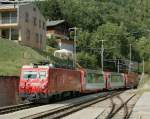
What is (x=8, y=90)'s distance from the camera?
34.3 m

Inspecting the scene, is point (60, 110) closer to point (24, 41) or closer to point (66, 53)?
point (24, 41)

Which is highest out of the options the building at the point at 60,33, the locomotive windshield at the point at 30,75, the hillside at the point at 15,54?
the building at the point at 60,33

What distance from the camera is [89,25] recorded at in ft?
439

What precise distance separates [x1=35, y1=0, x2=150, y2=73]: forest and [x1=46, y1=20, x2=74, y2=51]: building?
9.39 ft

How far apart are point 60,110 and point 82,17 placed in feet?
341

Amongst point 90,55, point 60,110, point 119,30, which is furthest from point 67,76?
point 119,30

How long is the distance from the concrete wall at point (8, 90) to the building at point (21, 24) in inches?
1559

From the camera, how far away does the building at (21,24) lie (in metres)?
77.4

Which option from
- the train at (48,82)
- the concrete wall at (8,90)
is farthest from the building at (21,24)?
the concrete wall at (8,90)

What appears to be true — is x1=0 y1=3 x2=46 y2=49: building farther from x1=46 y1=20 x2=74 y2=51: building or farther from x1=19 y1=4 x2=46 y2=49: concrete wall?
x1=46 y1=20 x2=74 y2=51: building

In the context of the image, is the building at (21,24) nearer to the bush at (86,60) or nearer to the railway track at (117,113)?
the bush at (86,60)

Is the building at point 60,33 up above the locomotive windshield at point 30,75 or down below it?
above

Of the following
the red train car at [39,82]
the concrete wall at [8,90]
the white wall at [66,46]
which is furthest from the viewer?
the white wall at [66,46]

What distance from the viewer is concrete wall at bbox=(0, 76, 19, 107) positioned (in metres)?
33.2
